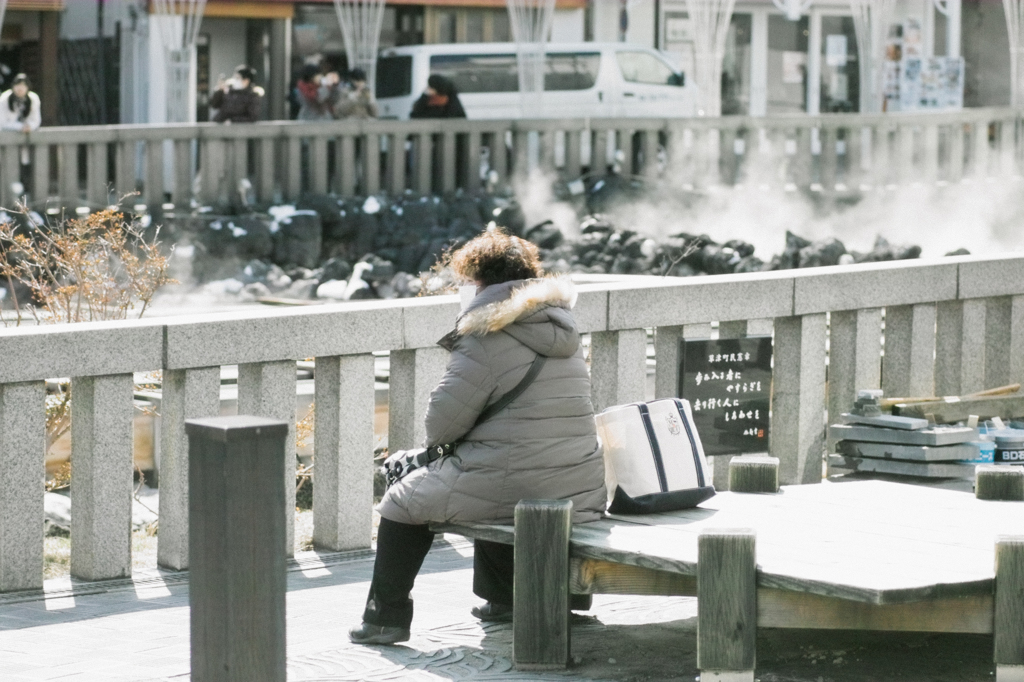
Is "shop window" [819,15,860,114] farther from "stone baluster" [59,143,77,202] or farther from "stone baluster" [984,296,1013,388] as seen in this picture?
"stone baluster" [984,296,1013,388]

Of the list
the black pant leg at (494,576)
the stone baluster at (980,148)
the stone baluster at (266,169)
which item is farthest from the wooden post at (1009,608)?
the stone baluster at (980,148)

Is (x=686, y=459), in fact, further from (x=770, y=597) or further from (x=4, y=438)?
(x=4, y=438)

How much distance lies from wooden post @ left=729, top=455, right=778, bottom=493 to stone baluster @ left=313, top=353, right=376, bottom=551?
4.87ft

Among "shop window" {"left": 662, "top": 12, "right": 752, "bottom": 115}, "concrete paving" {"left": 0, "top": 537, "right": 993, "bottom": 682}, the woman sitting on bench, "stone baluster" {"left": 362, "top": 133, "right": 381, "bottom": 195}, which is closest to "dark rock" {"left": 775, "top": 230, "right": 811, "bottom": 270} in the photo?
"stone baluster" {"left": 362, "top": 133, "right": 381, "bottom": 195}

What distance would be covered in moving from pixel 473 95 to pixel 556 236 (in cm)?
591

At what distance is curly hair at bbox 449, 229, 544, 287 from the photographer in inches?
222

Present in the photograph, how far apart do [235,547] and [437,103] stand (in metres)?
21.3

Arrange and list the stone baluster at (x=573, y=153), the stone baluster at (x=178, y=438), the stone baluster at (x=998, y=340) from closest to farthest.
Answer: the stone baluster at (x=178, y=438)
the stone baluster at (x=998, y=340)
the stone baluster at (x=573, y=153)

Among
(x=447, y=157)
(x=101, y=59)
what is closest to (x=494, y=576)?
(x=447, y=157)

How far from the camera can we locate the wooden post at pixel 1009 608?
189 inches

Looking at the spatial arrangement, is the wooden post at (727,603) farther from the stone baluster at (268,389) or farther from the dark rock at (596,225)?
the dark rock at (596,225)

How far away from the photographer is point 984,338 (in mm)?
8688

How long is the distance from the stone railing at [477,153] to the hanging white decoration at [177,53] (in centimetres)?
292

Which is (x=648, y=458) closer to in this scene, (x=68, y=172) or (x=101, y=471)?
(x=101, y=471)
